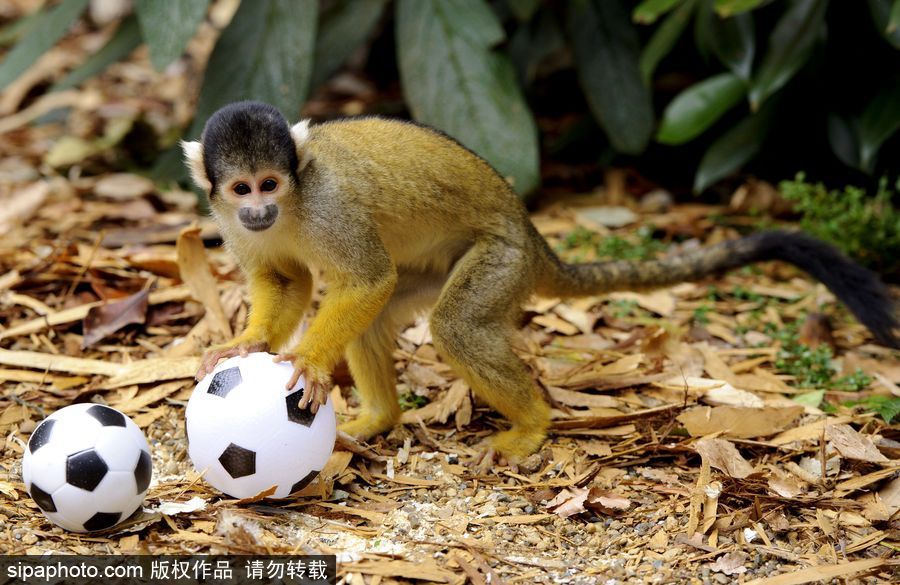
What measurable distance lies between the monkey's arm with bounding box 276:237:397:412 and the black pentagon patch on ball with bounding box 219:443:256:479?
A: 50cm

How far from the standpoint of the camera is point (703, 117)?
6.06 m

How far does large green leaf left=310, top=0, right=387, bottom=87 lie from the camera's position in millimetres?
7016

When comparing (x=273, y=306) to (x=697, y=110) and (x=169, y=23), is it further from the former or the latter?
(x=697, y=110)

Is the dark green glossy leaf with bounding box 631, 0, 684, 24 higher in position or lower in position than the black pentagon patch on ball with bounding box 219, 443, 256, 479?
higher

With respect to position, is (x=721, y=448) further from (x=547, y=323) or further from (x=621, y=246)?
(x=621, y=246)

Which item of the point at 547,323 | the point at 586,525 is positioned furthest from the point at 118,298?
the point at 586,525

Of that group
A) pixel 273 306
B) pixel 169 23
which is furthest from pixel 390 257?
pixel 169 23

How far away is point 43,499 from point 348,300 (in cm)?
137

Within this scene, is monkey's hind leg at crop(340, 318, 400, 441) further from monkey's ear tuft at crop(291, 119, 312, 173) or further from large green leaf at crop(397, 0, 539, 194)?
large green leaf at crop(397, 0, 539, 194)

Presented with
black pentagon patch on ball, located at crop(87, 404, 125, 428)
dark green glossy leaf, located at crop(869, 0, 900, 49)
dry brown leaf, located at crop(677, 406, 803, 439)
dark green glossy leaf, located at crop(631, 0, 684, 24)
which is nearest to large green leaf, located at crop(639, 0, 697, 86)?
dark green glossy leaf, located at crop(631, 0, 684, 24)

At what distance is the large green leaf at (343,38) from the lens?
7.02 metres

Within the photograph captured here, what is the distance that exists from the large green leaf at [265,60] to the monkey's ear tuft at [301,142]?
7.97 ft

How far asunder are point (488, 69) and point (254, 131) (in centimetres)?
323

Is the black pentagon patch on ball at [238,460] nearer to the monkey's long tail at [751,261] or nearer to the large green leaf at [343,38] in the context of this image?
the monkey's long tail at [751,261]
